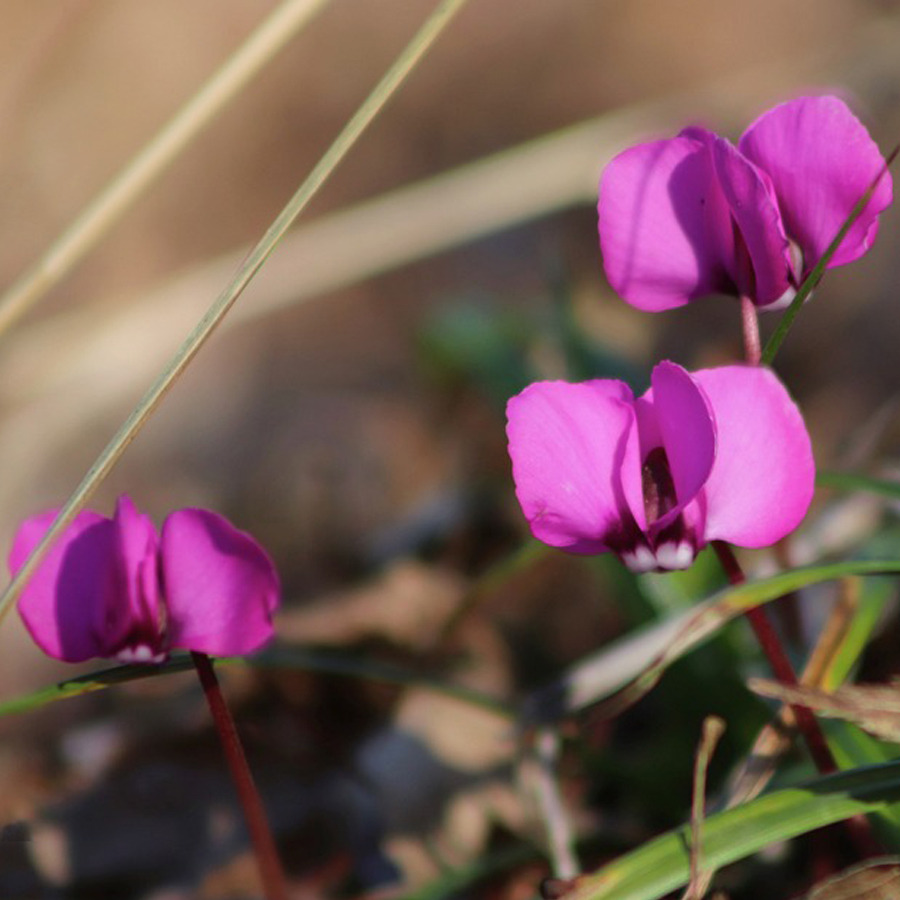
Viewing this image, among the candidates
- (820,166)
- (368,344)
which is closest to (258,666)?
(820,166)

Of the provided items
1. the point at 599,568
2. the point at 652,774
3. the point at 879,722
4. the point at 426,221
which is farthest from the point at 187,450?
the point at 879,722

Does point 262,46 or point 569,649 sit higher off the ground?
point 262,46

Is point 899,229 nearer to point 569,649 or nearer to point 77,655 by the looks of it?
point 569,649

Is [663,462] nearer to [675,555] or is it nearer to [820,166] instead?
[675,555]

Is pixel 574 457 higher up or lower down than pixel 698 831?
higher up

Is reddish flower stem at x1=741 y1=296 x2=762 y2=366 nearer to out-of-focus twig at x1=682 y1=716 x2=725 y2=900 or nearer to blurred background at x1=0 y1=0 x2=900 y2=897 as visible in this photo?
out-of-focus twig at x1=682 y1=716 x2=725 y2=900

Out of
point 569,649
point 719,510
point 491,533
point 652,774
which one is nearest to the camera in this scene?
point 719,510
